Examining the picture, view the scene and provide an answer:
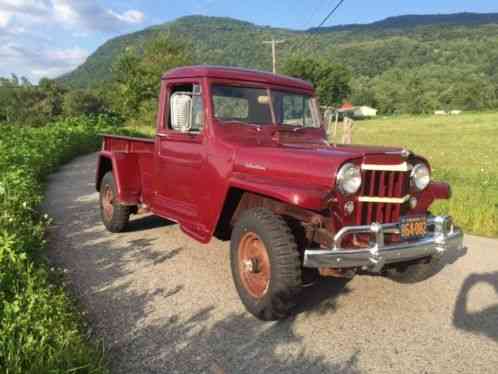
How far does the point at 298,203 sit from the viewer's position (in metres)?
3.14

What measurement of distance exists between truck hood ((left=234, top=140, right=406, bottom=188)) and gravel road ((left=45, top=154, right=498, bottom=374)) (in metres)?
1.15

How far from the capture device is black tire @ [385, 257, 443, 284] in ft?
13.4

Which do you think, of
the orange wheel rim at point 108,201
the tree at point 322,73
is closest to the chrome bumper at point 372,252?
the orange wheel rim at point 108,201

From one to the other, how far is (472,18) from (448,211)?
630 feet

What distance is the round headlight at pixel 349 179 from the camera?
10.8ft

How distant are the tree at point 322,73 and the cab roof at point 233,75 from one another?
199ft

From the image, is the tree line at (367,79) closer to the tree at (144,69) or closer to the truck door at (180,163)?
the tree at (144,69)

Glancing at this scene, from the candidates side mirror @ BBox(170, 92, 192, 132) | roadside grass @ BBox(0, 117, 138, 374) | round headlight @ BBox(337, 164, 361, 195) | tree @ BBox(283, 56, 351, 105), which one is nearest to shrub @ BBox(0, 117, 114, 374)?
roadside grass @ BBox(0, 117, 138, 374)

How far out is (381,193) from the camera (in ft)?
11.4

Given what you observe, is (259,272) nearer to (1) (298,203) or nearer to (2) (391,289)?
(1) (298,203)

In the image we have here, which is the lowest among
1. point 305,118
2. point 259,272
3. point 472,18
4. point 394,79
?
point 259,272

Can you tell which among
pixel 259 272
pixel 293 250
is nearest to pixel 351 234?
pixel 293 250

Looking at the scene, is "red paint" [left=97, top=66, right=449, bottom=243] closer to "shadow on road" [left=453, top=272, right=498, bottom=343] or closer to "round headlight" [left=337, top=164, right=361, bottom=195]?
"round headlight" [left=337, top=164, right=361, bottom=195]

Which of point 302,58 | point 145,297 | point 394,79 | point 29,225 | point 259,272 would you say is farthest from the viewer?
point 394,79
